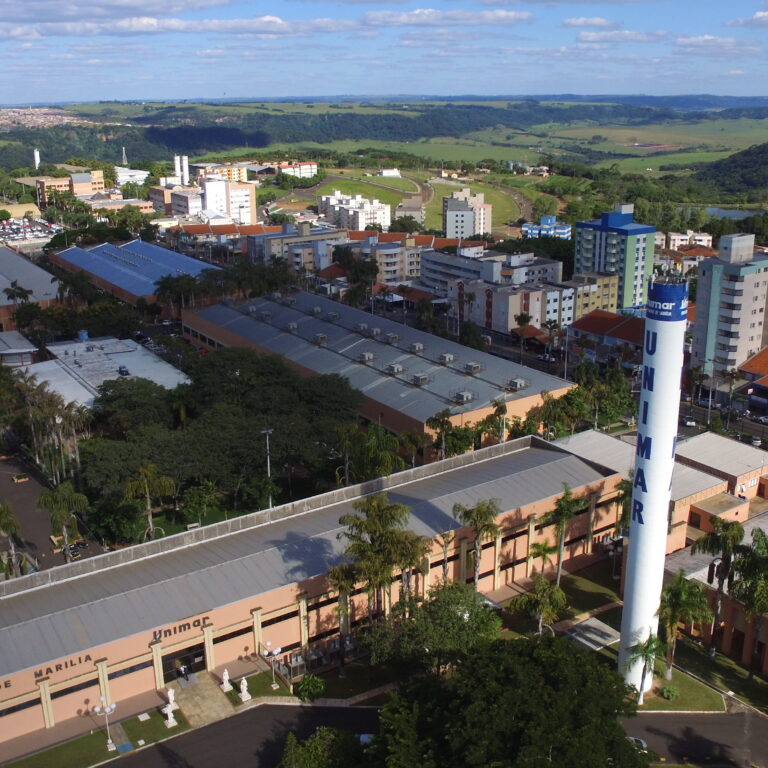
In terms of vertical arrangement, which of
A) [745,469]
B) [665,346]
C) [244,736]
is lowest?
[244,736]

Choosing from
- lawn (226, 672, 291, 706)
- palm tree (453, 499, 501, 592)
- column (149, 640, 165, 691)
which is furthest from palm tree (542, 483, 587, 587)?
column (149, 640, 165, 691)

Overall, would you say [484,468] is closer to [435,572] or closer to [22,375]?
[435,572]

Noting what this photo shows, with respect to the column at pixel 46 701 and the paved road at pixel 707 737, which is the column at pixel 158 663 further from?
the paved road at pixel 707 737

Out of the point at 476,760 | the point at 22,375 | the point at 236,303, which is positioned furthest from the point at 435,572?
the point at 236,303

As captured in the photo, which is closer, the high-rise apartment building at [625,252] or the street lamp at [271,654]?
the street lamp at [271,654]

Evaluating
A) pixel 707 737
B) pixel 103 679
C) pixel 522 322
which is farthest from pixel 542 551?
pixel 522 322

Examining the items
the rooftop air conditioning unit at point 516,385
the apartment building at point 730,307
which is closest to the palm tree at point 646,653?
the rooftop air conditioning unit at point 516,385

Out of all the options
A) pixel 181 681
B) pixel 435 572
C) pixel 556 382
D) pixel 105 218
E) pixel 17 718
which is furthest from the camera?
pixel 105 218

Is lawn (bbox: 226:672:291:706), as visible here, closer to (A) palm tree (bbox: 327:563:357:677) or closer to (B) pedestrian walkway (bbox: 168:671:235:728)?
(B) pedestrian walkway (bbox: 168:671:235:728)
